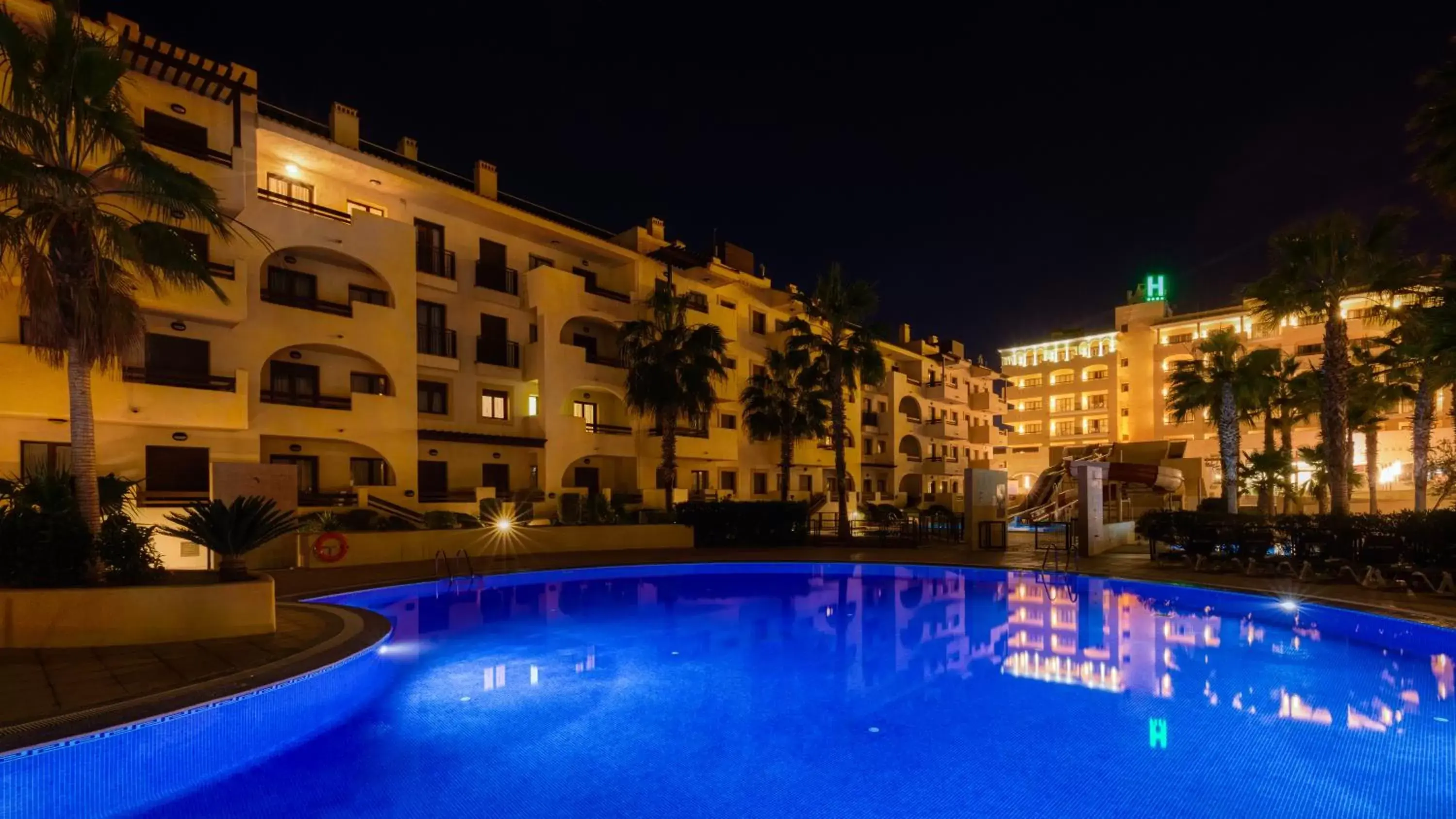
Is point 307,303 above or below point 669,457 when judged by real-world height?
above

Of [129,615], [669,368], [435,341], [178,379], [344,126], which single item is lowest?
[129,615]

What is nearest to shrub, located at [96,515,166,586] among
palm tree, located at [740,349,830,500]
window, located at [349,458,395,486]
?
window, located at [349,458,395,486]

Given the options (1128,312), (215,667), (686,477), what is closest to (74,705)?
(215,667)

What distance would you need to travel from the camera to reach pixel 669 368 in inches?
1013

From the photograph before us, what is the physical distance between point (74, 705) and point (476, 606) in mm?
8783

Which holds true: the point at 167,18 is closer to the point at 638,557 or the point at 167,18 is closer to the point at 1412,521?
the point at 638,557

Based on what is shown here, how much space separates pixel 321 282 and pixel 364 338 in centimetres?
247

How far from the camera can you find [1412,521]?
47.9 feet

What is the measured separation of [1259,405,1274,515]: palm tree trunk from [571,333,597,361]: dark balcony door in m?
25.7

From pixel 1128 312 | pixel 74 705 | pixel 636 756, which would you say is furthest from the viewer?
pixel 1128 312

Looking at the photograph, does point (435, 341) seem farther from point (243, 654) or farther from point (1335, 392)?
point (1335, 392)

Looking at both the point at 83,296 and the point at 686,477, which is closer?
the point at 83,296

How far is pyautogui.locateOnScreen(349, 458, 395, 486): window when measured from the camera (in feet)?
73.1

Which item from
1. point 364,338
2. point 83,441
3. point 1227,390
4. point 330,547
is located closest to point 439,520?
point 330,547
